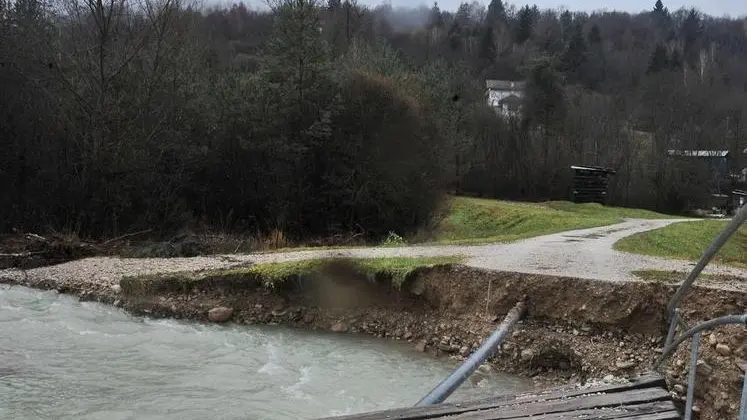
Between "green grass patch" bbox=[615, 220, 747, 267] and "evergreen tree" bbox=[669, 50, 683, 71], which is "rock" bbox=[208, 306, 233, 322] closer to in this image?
"green grass patch" bbox=[615, 220, 747, 267]

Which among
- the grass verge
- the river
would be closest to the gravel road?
the grass verge

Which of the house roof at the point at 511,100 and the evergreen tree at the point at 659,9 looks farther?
the evergreen tree at the point at 659,9

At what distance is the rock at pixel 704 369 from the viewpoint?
8508 millimetres

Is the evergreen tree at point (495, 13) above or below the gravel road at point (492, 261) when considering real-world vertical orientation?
above

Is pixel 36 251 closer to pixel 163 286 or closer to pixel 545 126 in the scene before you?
pixel 163 286

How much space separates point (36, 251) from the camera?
57.0 ft

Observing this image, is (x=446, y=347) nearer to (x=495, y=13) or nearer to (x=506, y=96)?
(x=506, y=96)

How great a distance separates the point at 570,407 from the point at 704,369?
5.65m

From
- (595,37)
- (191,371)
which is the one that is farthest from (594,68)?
(191,371)

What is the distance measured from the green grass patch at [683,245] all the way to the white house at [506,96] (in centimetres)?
3722

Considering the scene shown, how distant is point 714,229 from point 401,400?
20003mm

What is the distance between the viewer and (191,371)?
29.9 feet

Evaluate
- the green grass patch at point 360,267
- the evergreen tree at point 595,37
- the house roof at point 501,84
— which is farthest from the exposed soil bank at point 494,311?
the evergreen tree at point 595,37

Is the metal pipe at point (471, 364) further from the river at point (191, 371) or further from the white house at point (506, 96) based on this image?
the white house at point (506, 96)
